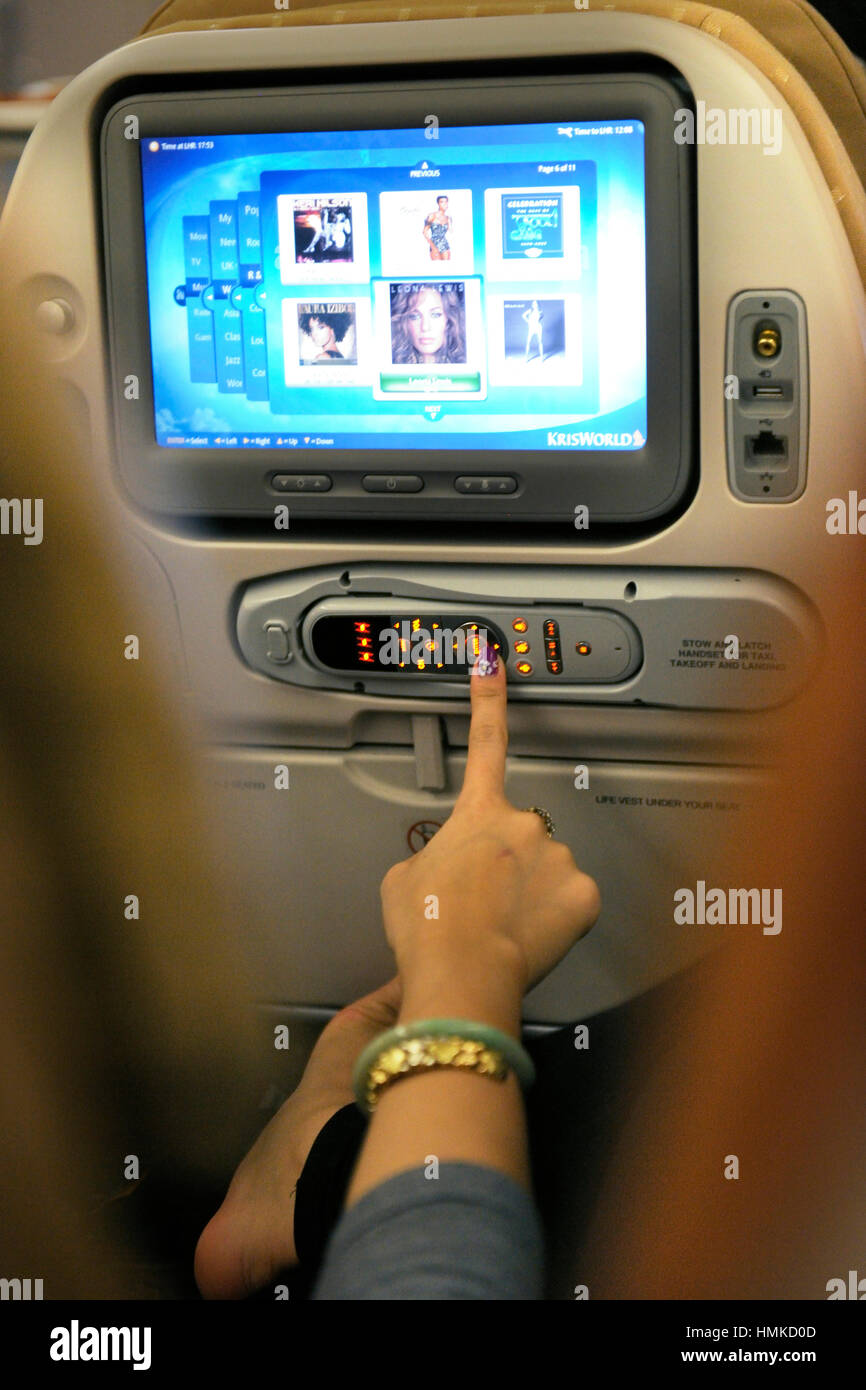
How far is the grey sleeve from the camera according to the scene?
2.42 feet

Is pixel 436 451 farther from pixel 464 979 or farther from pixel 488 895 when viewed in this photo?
pixel 464 979

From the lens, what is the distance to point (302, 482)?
1299 millimetres

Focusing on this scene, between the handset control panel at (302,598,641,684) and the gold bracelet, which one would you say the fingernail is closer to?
the handset control panel at (302,598,641,684)

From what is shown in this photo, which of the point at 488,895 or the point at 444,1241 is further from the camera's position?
the point at 488,895

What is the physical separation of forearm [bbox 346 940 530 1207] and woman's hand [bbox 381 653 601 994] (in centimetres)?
3

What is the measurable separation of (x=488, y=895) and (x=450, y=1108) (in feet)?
0.81

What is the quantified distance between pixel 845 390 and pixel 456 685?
1.64 feet

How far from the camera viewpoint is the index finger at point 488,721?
127 centimetres

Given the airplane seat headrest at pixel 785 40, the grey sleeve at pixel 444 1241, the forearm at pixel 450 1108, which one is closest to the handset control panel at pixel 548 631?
the airplane seat headrest at pixel 785 40

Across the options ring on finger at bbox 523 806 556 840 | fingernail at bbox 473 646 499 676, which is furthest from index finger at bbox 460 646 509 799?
ring on finger at bbox 523 806 556 840

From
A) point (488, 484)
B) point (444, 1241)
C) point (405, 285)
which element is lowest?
point (444, 1241)

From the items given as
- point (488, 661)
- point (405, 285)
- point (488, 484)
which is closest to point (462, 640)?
point (488, 661)

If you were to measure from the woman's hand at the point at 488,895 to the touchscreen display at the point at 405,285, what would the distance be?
38 centimetres

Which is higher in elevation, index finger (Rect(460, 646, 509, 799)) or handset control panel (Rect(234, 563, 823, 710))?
handset control panel (Rect(234, 563, 823, 710))
